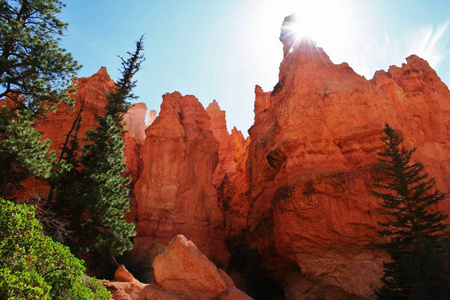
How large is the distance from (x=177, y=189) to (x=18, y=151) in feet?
47.5

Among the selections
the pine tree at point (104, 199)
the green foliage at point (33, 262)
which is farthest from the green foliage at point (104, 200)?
the green foliage at point (33, 262)

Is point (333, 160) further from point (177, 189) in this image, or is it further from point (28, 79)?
point (28, 79)

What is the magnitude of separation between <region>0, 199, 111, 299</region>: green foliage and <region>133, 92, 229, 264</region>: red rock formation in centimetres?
1542

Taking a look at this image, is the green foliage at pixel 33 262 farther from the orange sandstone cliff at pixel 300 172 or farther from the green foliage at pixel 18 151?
the orange sandstone cliff at pixel 300 172

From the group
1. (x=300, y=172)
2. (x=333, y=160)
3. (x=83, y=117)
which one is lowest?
(x=300, y=172)

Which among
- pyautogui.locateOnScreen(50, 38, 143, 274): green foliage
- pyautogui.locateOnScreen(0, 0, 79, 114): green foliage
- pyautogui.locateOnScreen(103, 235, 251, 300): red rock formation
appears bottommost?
pyautogui.locateOnScreen(103, 235, 251, 300): red rock formation

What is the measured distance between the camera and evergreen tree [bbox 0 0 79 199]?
511 inches

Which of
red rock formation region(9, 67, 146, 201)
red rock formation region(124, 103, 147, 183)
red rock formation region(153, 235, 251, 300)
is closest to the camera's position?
red rock formation region(153, 235, 251, 300)

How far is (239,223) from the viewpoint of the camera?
32312mm

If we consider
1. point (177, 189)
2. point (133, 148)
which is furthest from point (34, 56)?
point (133, 148)

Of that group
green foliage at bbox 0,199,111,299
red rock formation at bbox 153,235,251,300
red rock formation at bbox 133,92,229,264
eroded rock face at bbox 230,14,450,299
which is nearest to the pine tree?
red rock formation at bbox 153,235,251,300

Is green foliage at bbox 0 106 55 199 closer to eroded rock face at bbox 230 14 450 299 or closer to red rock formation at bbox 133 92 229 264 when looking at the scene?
red rock formation at bbox 133 92 229 264

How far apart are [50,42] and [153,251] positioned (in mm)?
15310

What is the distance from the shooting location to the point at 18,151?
501 inches
